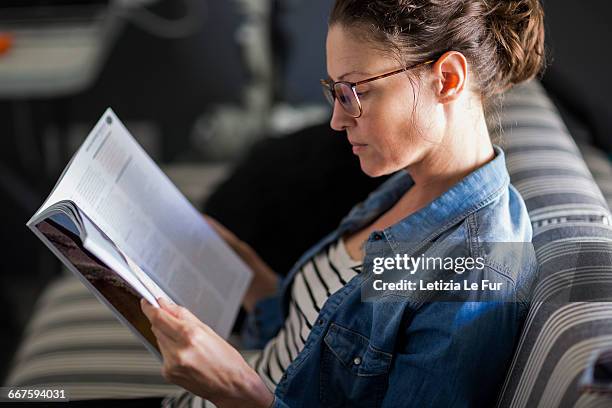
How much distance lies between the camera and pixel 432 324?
822 mm

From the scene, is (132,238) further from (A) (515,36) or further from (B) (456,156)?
(A) (515,36)

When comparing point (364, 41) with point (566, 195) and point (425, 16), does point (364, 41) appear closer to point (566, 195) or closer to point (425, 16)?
point (425, 16)

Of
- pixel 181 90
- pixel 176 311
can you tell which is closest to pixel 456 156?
pixel 176 311

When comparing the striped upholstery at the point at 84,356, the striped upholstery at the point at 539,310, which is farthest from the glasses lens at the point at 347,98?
the striped upholstery at the point at 84,356

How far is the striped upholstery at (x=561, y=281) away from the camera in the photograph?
2.38 ft

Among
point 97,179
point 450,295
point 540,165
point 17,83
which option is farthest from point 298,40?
point 450,295

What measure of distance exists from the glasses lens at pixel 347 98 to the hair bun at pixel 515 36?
0.18 m

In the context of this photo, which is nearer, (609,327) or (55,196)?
(609,327)

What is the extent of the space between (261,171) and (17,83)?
73cm

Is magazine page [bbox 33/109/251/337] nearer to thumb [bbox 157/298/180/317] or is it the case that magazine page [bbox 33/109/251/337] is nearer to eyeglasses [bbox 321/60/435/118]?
thumb [bbox 157/298/180/317]

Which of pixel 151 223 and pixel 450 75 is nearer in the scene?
pixel 450 75

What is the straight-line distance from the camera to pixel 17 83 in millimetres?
1862

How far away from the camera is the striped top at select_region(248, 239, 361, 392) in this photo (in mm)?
1019

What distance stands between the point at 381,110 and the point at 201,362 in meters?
0.36
